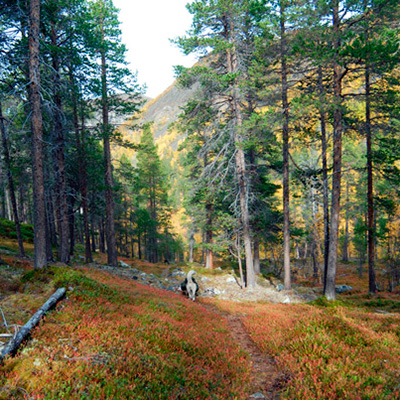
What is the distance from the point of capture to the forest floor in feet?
13.8

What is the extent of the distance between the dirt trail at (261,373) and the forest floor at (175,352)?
24 mm

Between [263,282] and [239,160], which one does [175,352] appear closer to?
[239,160]

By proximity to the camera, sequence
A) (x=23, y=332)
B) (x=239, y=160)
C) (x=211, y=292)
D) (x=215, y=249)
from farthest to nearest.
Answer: (x=215, y=249) < (x=239, y=160) < (x=211, y=292) < (x=23, y=332)

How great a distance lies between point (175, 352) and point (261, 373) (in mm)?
2084

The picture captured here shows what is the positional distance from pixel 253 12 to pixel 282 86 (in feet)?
13.8

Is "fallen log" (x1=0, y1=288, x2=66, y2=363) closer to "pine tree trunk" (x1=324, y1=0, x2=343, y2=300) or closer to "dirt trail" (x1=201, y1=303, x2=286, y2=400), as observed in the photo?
"dirt trail" (x1=201, y1=303, x2=286, y2=400)

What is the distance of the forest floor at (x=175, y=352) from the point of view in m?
4.20

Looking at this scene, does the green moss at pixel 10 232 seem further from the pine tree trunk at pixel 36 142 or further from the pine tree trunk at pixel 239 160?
the pine tree trunk at pixel 239 160

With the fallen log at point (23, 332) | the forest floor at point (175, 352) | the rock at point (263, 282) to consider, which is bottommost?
the rock at point (263, 282)

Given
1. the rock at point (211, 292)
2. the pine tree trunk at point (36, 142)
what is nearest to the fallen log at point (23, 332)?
the pine tree trunk at point (36, 142)

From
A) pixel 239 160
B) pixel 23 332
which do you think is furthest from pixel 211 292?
pixel 23 332

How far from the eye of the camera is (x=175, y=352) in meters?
5.80

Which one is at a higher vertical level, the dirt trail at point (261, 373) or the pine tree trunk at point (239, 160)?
the pine tree trunk at point (239, 160)

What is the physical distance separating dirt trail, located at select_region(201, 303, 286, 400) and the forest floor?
2 centimetres
